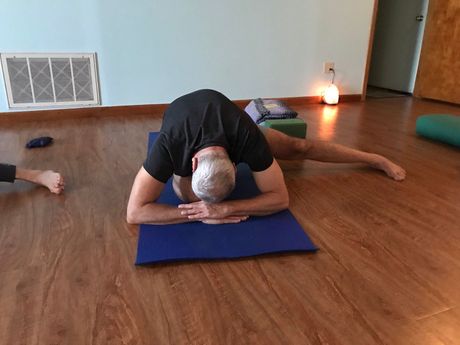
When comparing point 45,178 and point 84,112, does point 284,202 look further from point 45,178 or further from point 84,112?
point 84,112

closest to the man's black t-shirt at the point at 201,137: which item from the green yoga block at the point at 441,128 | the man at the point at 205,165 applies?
the man at the point at 205,165

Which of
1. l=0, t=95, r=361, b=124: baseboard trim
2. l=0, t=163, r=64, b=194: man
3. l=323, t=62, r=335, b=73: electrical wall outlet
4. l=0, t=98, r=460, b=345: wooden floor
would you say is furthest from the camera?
l=323, t=62, r=335, b=73: electrical wall outlet

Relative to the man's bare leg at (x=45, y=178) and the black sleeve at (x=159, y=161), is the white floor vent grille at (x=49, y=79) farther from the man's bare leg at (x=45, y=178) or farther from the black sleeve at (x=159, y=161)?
the black sleeve at (x=159, y=161)

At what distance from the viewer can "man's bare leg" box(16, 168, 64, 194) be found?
191cm

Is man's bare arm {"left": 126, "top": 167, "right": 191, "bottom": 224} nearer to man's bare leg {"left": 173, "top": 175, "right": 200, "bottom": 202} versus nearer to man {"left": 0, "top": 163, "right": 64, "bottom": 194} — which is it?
man's bare leg {"left": 173, "top": 175, "right": 200, "bottom": 202}

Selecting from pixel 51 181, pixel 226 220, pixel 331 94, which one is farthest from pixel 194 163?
pixel 331 94

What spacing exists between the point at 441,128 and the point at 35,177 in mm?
2698

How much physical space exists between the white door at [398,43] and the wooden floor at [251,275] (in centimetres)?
321

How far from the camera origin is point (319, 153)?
215 cm

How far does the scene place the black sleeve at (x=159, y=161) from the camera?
4.58ft

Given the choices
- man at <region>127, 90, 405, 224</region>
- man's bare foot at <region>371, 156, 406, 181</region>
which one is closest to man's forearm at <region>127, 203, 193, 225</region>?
man at <region>127, 90, 405, 224</region>

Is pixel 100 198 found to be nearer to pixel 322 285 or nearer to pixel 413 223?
pixel 322 285

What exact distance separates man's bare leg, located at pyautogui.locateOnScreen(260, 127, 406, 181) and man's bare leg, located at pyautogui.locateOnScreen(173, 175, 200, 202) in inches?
21.5

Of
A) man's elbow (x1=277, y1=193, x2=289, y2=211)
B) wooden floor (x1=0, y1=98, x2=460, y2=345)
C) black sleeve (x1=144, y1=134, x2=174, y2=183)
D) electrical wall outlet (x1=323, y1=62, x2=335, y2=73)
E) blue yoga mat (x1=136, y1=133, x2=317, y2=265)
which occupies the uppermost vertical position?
electrical wall outlet (x1=323, y1=62, x2=335, y2=73)
